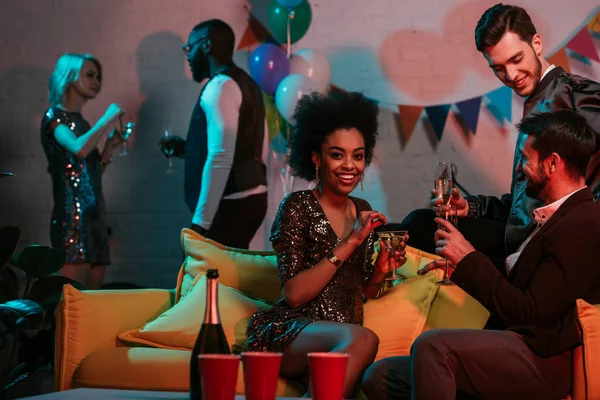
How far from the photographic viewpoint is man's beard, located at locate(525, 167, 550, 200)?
2.18 meters

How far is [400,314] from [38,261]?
2001mm

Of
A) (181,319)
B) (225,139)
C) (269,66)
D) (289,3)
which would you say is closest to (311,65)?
(269,66)

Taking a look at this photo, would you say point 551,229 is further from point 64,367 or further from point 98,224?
point 98,224

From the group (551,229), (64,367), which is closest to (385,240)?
(551,229)

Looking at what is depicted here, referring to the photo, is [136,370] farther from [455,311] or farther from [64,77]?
[64,77]

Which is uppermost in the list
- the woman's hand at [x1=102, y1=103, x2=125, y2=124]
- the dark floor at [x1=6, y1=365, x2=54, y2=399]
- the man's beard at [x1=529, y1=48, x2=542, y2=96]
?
the man's beard at [x1=529, y1=48, x2=542, y2=96]

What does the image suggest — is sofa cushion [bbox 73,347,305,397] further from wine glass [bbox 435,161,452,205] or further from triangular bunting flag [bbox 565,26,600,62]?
triangular bunting flag [bbox 565,26,600,62]

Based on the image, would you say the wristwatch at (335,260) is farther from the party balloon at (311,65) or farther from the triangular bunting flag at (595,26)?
the triangular bunting flag at (595,26)

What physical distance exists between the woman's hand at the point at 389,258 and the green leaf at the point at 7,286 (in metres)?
2.25

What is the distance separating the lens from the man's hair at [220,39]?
4457mm

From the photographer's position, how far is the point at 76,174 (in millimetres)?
Answer: 4684

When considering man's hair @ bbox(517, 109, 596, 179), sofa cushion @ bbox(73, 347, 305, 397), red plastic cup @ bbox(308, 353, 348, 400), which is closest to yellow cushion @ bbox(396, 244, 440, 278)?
sofa cushion @ bbox(73, 347, 305, 397)

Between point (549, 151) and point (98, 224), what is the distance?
3.19m

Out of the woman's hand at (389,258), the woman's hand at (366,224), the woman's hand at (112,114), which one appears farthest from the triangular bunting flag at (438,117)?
the woman's hand at (366,224)
